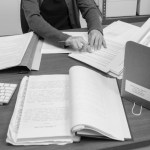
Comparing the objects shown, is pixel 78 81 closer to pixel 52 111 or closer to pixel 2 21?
pixel 52 111

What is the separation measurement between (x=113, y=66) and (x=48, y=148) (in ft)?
1.46

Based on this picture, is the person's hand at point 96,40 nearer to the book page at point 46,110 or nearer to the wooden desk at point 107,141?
the book page at point 46,110

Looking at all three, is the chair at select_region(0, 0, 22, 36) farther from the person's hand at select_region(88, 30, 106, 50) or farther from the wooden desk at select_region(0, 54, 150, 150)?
the wooden desk at select_region(0, 54, 150, 150)

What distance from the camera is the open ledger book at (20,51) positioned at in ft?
3.29

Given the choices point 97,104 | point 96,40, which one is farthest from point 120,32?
point 97,104

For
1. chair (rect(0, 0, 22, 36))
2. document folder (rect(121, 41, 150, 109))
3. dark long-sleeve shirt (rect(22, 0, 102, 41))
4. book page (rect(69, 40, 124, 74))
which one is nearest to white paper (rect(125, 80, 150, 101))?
document folder (rect(121, 41, 150, 109))

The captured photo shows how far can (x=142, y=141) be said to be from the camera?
2.22ft

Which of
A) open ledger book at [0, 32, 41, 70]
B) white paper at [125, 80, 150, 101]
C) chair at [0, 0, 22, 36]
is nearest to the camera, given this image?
white paper at [125, 80, 150, 101]

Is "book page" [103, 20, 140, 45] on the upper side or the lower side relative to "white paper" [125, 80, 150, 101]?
lower

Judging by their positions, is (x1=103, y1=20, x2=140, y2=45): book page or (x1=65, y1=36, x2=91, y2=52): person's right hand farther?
(x1=103, y1=20, x2=140, y2=45): book page

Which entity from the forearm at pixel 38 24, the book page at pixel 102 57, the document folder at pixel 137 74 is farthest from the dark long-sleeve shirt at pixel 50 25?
the document folder at pixel 137 74

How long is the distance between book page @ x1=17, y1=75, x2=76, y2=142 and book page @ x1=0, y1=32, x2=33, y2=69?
0.43 feet

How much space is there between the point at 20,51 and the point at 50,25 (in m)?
0.26

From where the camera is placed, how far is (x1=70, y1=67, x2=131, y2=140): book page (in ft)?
2.19
